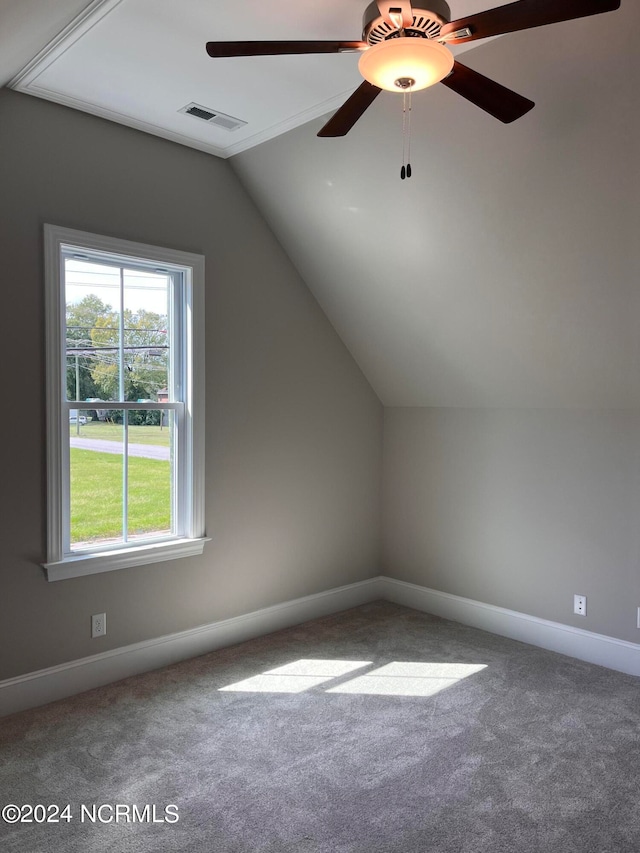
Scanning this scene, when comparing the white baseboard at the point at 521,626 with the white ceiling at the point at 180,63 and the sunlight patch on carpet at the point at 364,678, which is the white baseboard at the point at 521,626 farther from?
the white ceiling at the point at 180,63

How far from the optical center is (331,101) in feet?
9.70

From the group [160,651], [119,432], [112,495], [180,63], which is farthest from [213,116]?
[160,651]

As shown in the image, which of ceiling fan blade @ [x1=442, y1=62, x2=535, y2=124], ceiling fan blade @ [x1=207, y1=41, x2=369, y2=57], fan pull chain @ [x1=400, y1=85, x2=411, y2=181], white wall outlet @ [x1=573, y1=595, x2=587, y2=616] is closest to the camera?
ceiling fan blade @ [x1=207, y1=41, x2=369, y2=57]

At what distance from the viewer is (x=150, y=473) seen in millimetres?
3574

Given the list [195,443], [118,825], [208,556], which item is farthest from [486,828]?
[195,443]

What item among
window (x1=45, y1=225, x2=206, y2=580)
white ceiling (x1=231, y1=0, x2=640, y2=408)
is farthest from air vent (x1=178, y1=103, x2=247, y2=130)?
window (x1=45, y1=225, x2=206, y2=580)

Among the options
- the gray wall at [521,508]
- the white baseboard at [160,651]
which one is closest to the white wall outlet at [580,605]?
the gray wall at [521,508]

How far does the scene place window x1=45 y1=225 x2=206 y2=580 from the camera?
3127 mm

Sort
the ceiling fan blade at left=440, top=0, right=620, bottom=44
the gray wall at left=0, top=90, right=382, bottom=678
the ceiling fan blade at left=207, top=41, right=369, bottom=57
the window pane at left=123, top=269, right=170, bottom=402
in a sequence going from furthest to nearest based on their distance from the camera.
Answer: the window pane at left=123, top=269, right=170, bottom=402
the gray wall at left=0, top=90, right=382, bottom=678
the ceiling fan blade at left=207, top=41, right=369, bottom=57
the ceiling fan blade at left=440, top=0, right=620, bottom=44

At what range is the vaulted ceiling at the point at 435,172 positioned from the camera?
7.73ft

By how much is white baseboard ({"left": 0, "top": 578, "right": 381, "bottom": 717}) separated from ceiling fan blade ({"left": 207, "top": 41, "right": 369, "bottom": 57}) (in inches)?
108

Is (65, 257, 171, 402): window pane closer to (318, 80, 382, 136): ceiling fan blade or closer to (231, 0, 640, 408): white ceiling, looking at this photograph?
(231, 0, 640, 408): white ceiling

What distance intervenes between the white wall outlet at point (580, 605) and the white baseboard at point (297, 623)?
0.33 feet

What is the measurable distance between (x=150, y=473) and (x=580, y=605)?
99.1 inches
